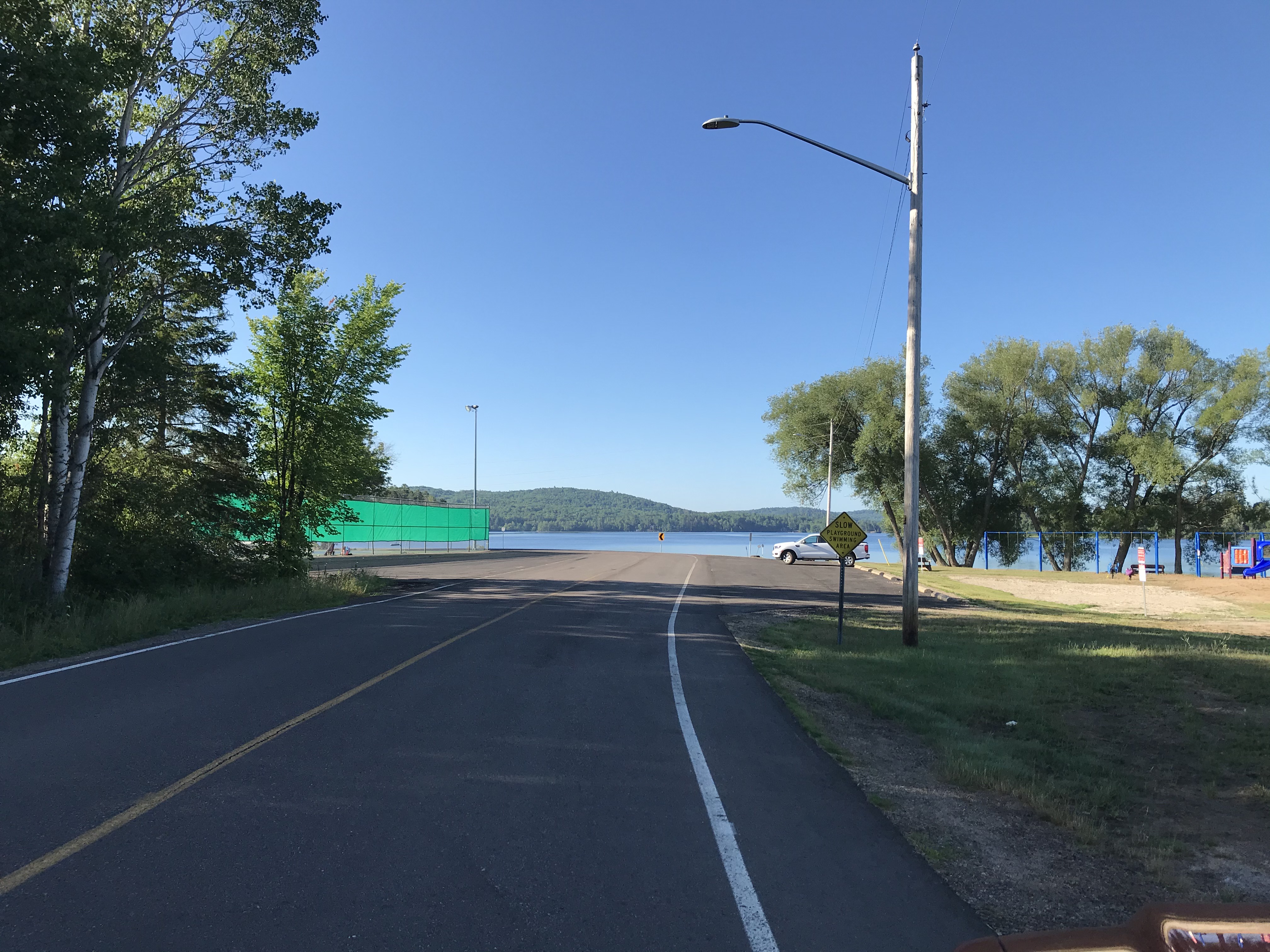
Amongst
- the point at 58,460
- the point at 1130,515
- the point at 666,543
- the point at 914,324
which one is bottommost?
the point at 666,543

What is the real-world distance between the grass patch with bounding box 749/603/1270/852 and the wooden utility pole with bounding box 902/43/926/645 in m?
2.18

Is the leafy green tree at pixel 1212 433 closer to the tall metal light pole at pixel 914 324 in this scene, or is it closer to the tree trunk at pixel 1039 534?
the tree trunk at pixel 1039 534

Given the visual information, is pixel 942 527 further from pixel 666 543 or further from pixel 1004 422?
pixel 666 543

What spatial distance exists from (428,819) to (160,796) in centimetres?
186

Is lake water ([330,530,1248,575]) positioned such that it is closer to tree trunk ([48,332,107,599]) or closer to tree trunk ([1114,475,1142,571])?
tree trunk ([1114,475,1142,571])

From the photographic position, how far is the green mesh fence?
47.5 metres

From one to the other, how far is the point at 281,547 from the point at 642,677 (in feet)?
47.4

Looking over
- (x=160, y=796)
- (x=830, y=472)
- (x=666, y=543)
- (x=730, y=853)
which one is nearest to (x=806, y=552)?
(x=830, y=472)

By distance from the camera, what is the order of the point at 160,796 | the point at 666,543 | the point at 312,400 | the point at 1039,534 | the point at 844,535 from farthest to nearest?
the point at 666,543
the point at 1039,534
the point at 312,400
the point at 844,535
the point at 160,796

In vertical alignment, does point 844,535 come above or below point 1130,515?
below

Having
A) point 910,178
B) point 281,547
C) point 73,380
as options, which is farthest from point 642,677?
point 281,547

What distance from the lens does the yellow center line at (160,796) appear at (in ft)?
13.0

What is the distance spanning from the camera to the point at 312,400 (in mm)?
21594

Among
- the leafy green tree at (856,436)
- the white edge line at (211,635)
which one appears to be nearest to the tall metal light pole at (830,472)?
the leafy green tree at (856,436)
